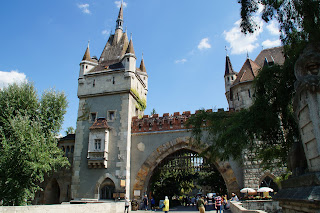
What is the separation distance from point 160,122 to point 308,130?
1422 centimetres

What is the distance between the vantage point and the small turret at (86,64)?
21.3m

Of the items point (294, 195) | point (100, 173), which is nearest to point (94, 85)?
point (100, 173)

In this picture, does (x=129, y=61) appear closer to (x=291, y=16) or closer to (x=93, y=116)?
(x=93, y=116)

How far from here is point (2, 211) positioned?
726 centimetres

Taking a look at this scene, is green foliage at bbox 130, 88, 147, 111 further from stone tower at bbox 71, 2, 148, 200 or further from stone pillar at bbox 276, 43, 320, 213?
stone pillar at bbox 276, 43, 320, 213

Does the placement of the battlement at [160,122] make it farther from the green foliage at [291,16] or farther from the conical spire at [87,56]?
the green foliage at [291,16]

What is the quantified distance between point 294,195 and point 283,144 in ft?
13.8

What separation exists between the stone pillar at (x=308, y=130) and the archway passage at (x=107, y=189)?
557 inches

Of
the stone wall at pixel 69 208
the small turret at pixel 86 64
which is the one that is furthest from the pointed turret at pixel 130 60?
the stone wall at pixel 69 208

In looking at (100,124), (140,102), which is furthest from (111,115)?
(140,102)

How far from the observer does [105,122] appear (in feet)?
62.8

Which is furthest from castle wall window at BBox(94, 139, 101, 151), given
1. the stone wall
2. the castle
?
the stone wall

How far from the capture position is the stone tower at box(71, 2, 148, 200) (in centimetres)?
1812

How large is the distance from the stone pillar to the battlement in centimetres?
1298
